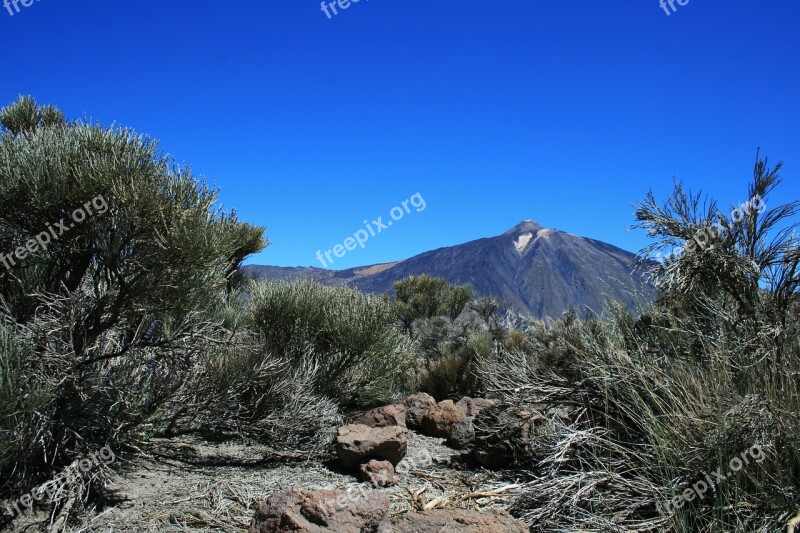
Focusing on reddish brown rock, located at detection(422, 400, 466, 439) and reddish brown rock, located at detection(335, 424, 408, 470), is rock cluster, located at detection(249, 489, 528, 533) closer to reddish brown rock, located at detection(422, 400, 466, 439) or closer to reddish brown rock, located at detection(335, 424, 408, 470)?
reddish brown rock, located at detection(335, 424, 408, 470)

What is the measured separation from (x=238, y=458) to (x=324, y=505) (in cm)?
268

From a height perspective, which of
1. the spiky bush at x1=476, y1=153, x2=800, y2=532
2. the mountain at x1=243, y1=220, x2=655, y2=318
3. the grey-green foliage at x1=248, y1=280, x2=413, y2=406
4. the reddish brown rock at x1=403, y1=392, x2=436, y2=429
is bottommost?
the spiky bush at x1=476, y1=153, x2=800, y2=532

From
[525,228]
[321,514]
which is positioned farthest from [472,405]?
[525,228]

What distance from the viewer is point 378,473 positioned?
4648 millimetres

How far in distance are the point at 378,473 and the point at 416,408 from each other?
2.51m

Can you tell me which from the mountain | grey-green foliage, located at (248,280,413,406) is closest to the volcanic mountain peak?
the mountain

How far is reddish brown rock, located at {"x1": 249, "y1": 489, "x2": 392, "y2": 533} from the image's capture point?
2816mm

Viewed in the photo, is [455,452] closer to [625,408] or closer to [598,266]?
[625,408]

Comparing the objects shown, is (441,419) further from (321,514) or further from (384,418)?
(321,514)

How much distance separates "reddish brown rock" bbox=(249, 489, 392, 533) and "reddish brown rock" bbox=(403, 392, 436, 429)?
12.8ft

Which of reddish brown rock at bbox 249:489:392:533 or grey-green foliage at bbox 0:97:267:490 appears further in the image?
grey-green foliage at bbox 0:97:267:490

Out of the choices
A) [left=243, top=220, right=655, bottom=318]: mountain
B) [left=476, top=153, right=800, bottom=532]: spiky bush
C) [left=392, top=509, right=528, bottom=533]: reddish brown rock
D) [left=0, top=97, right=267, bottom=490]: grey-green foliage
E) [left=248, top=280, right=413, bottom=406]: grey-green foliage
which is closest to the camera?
[left=392, top=509, right=528, bottom=533]: reddish brown rock

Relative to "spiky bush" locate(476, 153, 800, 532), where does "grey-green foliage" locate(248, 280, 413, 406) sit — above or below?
above

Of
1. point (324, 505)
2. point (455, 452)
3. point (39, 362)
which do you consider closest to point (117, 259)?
point (39, 362)
